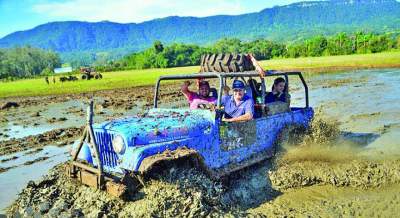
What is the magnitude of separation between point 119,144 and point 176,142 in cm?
79

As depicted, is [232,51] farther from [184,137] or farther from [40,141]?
[184,137]

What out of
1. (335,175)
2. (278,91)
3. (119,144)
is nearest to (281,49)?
(278,91)

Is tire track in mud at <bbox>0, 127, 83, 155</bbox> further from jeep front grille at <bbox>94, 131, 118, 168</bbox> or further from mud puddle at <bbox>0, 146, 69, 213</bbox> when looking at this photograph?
jeep front grille at <bbox>94, 131, 118, 168</bbox>

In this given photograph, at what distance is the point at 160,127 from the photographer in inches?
246

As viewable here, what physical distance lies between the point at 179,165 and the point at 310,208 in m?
2.08

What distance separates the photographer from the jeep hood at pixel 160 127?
19.5 feet

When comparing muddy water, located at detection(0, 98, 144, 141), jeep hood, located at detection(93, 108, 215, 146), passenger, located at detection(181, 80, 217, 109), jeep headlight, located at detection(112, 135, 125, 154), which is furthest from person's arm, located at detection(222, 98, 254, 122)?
muddy water, located at detection(0, 98, 144, 141)

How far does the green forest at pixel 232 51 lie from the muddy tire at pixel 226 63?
64.1 metres

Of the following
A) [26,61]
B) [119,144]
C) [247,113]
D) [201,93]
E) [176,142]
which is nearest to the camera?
[119,144]

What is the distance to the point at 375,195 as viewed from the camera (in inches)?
273

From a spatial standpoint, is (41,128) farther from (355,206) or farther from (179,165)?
(355,206)

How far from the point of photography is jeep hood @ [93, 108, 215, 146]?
5957mm

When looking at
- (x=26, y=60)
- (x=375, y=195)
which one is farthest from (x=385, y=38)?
(x=26, y=60)

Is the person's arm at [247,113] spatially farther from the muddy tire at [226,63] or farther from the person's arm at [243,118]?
the muddy tire at [226,63]
